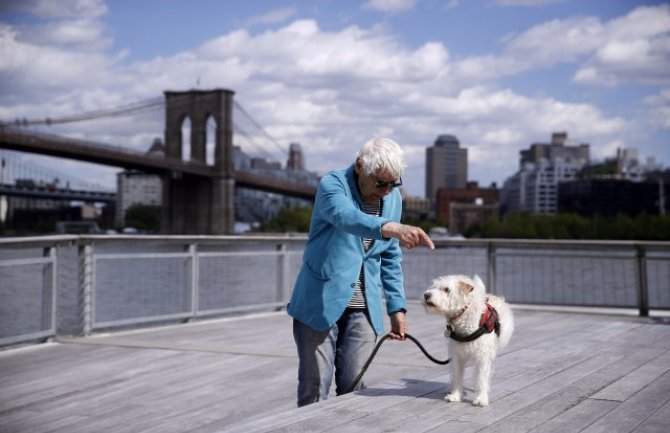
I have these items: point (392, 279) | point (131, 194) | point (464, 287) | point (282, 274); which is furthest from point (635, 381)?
point (131, 194)

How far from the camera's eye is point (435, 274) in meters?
12.8

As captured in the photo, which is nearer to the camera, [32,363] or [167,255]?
[32,363]

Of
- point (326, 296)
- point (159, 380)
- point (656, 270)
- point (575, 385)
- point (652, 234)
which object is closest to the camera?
point (326, 296)

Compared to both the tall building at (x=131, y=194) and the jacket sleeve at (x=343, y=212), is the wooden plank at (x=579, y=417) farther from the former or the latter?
the tall building at (x=131, y=194)

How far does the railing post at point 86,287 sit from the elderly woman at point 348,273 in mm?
4831

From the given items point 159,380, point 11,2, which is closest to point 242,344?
point 159,380

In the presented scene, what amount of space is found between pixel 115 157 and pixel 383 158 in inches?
1502

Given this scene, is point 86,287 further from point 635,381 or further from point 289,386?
point 635,381

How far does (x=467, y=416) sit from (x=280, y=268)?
7417 mm

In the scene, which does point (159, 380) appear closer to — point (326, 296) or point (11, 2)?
point (326, 296)

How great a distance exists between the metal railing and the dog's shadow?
4.15 meters

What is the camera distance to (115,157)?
3972 centimetres

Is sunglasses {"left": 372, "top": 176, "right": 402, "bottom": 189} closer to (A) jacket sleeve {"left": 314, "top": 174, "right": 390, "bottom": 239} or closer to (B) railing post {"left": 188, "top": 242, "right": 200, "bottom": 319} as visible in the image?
(A) jacket sleeve {"left": 314, "top": 174, "right": 390, "bottom": 239}

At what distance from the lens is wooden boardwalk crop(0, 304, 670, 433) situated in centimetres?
352
